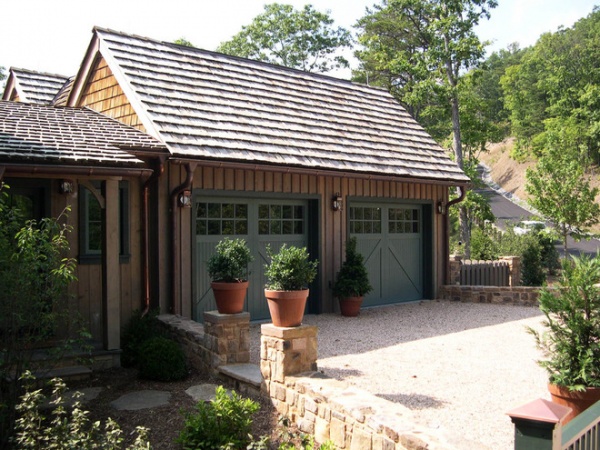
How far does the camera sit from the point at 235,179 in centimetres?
942

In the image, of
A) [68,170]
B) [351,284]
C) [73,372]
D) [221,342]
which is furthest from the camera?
[351,284]

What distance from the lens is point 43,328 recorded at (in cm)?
513

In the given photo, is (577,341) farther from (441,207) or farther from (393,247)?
(441,207)

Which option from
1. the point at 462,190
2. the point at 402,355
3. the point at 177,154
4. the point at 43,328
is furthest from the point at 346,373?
the point at 462,190

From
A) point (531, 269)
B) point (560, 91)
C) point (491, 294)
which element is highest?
point (560, 91)

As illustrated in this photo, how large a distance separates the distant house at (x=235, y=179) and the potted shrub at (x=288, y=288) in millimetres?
2255

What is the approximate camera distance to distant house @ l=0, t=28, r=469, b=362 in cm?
810

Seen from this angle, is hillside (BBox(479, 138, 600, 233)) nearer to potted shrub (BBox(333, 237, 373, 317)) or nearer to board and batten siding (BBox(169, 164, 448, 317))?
board and batten siding (BBox(169, 164, 448, 317))

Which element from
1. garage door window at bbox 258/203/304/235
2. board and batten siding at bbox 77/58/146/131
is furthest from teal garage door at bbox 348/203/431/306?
board and batten siding at bbox 77/58/146/131

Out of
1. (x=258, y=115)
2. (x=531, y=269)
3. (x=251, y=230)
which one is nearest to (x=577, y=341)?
(x=251, y=230)

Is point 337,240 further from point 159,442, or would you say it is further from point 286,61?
point 286,61

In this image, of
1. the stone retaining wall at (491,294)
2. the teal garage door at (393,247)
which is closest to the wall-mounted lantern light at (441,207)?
the teal garage door at (393,247)

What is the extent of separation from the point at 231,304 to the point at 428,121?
3060 cm

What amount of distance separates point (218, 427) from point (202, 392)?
147cm
